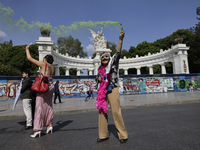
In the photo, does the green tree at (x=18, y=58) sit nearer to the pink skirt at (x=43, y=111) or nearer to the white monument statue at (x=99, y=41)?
the white monument statue at (x=99, y=41)

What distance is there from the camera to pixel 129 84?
18.8m

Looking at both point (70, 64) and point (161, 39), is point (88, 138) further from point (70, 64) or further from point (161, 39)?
point (161, 39)

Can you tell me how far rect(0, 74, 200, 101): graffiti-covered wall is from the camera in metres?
15.0

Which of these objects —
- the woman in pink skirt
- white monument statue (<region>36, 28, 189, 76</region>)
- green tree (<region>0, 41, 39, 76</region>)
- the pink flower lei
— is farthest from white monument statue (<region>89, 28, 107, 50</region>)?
the pink flower lei

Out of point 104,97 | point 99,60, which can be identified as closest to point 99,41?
point 99,60

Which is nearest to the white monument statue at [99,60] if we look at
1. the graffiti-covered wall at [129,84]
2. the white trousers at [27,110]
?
the graffiti-covered wall at [129,84]

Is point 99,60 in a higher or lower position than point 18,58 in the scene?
lower

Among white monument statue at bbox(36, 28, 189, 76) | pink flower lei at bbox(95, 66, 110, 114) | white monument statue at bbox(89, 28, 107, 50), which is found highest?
white monument statue at bbox(89, 28, 107, 50)

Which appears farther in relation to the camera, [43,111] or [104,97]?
[43,111]

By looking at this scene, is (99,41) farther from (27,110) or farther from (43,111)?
(43,111)

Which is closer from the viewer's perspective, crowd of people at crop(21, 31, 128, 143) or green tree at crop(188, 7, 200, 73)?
crowd of people at crop(21, 31, 128, 143)

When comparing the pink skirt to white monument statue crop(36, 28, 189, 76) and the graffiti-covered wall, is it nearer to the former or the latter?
the graffiti-covered wall

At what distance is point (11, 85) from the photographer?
15.0 m

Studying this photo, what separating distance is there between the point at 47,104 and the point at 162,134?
2736 mm
